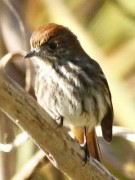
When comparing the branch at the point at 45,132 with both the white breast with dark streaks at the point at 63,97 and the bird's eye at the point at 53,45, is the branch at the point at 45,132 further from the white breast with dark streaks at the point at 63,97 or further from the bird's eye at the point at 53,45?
the bird's eye at the point at 53,45

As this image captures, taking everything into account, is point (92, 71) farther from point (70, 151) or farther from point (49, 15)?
point (70, 151)

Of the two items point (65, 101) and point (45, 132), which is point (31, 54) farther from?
point (45, 132)

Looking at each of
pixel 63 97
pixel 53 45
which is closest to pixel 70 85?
pixel 63 97

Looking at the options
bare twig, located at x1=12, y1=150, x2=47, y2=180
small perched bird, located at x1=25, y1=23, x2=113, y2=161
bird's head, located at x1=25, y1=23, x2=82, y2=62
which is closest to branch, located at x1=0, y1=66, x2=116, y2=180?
bare twig, located at x1=12, y1=150, x2=47, y2=180

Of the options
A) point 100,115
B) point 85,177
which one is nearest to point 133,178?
point 100,115

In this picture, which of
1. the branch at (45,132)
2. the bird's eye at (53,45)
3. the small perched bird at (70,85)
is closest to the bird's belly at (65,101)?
the small perched bird at (70,85)

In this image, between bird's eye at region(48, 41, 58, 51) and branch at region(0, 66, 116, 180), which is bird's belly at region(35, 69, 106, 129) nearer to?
bird's eye at region(48, 41, 58, 51)
